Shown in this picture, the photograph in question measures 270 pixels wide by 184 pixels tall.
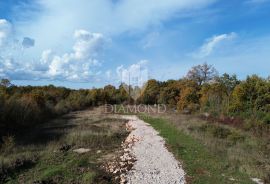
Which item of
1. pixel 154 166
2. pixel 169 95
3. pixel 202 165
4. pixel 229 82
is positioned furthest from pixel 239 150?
pixel 169 95

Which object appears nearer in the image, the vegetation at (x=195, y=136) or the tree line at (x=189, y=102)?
the vegetation at (x=195, y=136)

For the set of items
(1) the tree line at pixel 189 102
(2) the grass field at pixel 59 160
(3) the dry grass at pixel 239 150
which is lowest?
(2) the grass field at pixel 59 160

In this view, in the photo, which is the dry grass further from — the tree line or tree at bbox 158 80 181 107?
tree at bbox 158 80 181 107

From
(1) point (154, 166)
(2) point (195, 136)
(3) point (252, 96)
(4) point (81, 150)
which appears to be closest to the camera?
(1) point (154, 166)

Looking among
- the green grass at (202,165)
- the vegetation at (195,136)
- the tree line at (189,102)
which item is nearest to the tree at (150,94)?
the tree line at (189,102)

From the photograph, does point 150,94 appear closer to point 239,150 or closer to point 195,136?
point 195,136

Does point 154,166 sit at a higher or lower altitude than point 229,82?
lower

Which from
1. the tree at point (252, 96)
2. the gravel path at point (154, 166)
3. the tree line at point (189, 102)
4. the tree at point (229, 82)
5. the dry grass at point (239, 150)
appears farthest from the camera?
the tree at point (229, 82)

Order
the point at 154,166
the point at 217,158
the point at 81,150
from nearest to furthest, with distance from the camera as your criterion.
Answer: the point at 154,166 → the point at 217,158 → the point at 81,150

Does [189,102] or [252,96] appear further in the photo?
[189,102]

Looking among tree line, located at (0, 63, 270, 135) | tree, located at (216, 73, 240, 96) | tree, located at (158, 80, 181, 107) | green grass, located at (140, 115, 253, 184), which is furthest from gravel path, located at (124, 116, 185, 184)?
tree, located at (158, 80, 181, 107)

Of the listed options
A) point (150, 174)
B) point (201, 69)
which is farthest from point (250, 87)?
point (201, 69)

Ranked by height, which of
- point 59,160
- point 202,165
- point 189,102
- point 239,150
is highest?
point 189,102

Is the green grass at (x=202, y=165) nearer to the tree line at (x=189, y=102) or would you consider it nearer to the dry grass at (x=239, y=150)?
the dry grass at (x=239, y=150)
